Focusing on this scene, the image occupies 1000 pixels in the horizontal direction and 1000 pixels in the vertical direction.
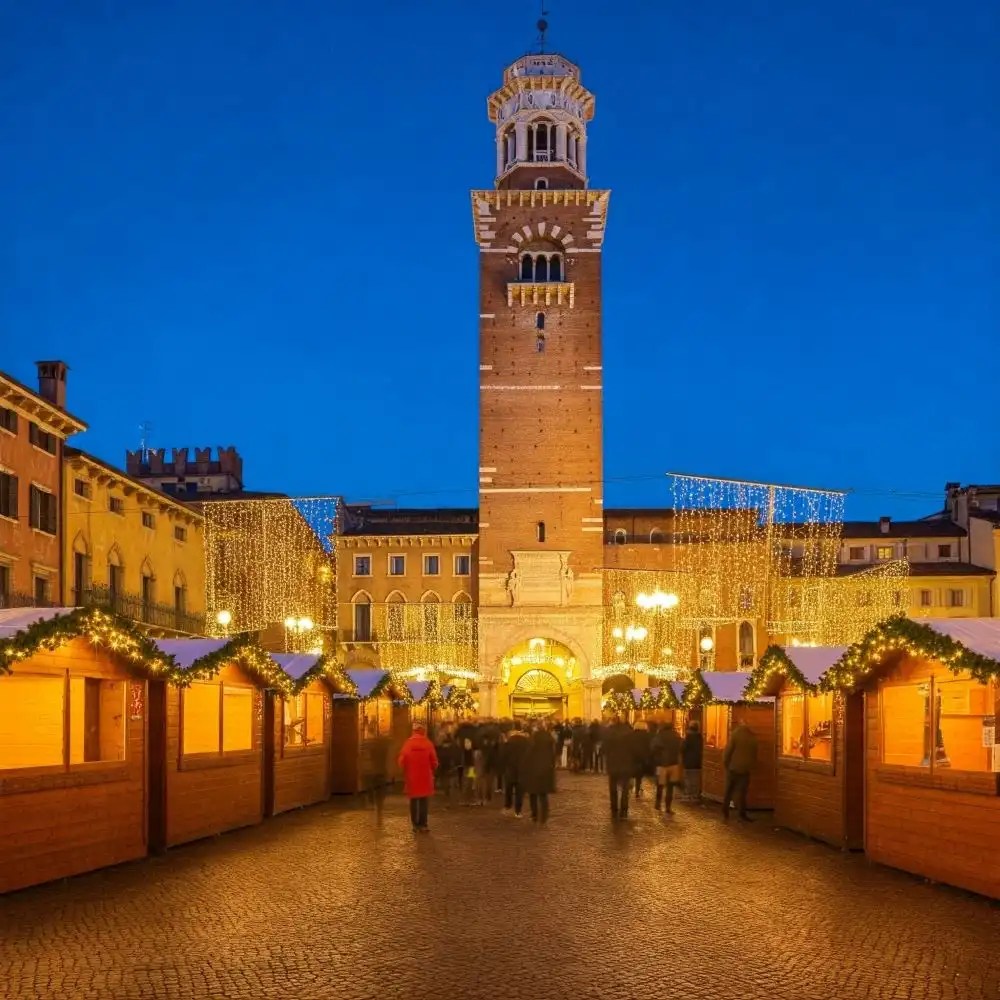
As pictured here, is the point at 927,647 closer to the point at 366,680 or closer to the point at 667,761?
the point at 667,761

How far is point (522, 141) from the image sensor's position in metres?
62.7

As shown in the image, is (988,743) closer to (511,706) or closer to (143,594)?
(143,594)

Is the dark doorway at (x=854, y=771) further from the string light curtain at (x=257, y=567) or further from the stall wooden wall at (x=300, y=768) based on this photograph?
the string light curtain at (x=257, y=567)

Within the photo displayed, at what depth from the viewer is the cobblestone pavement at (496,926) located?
8602 millimetres

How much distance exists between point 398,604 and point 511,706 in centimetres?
848

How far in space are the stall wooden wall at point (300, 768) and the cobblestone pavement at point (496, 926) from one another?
15.5 ft

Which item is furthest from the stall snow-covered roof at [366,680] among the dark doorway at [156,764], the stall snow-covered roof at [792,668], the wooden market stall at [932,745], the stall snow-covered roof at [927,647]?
the wooden market stall at [932,745]

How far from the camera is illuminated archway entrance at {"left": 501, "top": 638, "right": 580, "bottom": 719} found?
58.9 m

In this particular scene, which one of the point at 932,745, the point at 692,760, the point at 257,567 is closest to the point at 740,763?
the point at 692,760

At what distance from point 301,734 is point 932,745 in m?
12.8

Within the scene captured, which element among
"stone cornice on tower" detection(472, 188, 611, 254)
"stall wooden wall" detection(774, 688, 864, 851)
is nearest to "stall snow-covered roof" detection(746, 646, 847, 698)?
"stall wooden wall" detection(774, 688, 864, 851)

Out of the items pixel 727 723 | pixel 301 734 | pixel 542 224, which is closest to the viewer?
pixel 301 734

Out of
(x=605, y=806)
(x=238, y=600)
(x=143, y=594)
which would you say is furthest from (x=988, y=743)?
(x=238, y=600)

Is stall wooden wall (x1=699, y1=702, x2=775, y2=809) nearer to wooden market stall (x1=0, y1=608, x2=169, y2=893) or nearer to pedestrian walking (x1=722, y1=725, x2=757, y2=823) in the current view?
pedestrian walking (x1=722, y1=725, x2=757, y2=823)
